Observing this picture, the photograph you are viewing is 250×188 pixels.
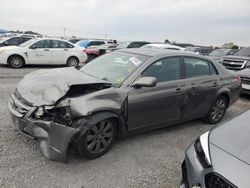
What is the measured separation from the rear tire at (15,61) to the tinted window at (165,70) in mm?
9131

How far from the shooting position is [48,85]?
374 cm

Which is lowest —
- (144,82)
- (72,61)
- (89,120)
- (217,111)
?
(72,61)

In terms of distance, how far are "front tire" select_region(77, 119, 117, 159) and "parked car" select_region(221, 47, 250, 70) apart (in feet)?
31.1

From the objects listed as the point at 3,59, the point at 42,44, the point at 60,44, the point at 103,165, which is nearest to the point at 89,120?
the point at 103,165

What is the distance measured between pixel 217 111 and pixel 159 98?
1967 millimetres

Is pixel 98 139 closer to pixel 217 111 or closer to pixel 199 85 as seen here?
pixel 199 85

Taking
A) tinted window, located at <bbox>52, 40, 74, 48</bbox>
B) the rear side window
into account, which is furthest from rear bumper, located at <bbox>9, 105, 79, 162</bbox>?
tinted window, located at <bbox>52, 40, 74, 48</bbox>

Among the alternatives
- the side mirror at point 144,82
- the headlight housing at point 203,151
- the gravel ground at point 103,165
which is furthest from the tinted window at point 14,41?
the headlight housing at point 203,151

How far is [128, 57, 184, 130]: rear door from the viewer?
3.95 m

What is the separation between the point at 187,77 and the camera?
4.74 meters

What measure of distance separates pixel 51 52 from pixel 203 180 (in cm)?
1132

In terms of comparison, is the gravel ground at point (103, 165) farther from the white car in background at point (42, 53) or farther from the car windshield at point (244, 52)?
the car windshield at point (244, 52)

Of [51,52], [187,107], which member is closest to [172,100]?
[187,107]

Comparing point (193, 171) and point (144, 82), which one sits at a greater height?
point (144, 82)
